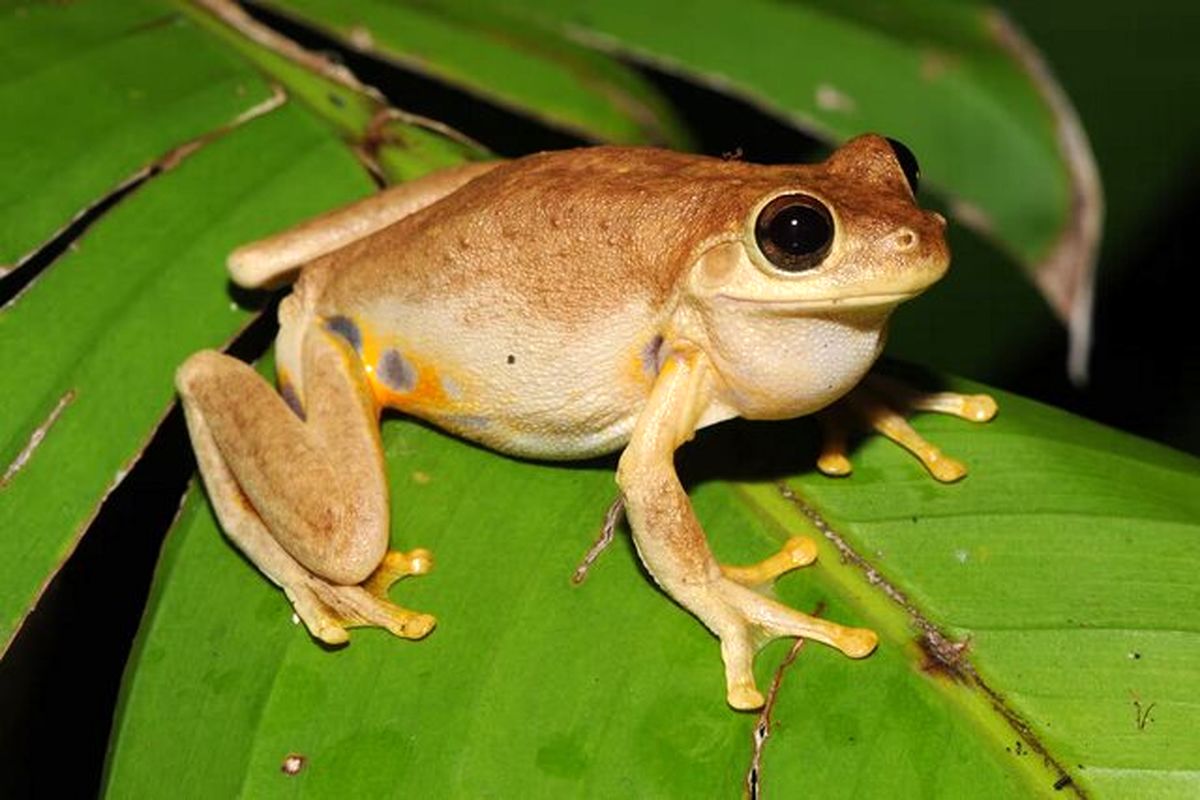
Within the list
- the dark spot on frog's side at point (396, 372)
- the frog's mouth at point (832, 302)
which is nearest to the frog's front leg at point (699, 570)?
the frog's mouth at point (832, 302)

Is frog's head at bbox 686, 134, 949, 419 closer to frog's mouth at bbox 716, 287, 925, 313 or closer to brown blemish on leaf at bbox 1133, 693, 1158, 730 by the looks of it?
frog's mouth at bbox 716, 287, 925, 313

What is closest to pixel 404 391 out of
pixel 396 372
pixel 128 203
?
pixel 396 372

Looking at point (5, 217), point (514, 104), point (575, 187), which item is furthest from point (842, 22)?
point (5, 217)

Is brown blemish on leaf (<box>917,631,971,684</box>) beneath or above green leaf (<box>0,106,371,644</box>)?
beneath

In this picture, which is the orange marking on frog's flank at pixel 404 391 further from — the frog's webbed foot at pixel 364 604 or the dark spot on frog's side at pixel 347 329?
the frog's webbed foot at pixel 364 604

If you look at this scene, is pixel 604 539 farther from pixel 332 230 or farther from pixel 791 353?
pixel 332 230

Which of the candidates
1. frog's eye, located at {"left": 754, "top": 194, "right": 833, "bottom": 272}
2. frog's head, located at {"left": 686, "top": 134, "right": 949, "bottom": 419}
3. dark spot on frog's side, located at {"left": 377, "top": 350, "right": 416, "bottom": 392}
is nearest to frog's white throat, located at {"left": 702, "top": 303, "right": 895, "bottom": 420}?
frog's head, located at {"left": 686, "top": 134, "right": 949, "bottom": 419}
